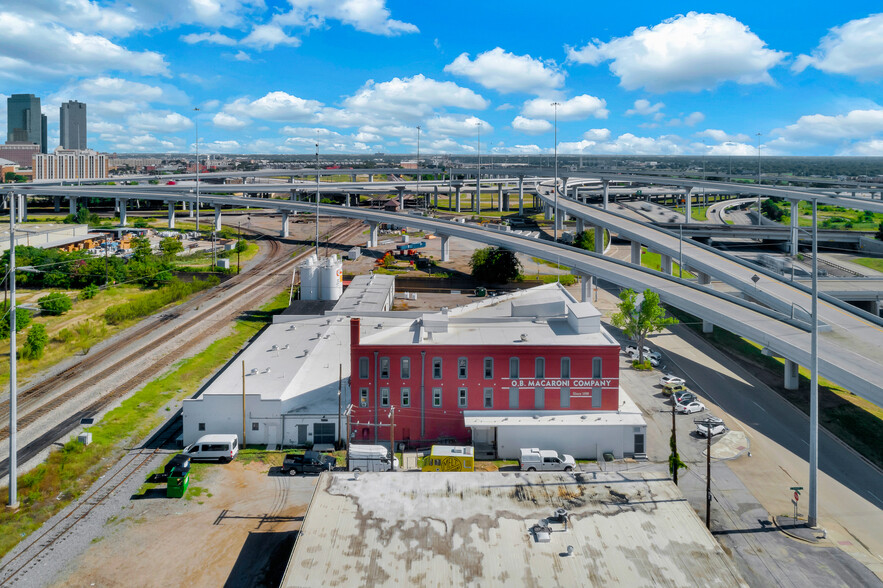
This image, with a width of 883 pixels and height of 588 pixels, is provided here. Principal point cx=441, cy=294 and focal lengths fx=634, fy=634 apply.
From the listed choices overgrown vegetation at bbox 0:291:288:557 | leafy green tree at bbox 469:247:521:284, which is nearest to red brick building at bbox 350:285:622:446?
overgrown vegetation at bbox 0:291:288:557

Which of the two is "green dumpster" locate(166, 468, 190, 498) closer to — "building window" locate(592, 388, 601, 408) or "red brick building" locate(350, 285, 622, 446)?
"red brick building" locate(350, 285, 622, 446)

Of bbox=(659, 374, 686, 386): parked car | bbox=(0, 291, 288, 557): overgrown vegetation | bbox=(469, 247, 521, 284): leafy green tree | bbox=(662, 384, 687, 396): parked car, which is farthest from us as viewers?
bbox=(469, 247, 521, 284): leafy green tree

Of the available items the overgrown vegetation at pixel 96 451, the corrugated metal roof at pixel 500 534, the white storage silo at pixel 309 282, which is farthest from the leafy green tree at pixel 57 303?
the corrugated metal roof at pixel 500 534

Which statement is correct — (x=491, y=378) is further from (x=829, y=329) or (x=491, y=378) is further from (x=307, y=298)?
(x=307, y=298)

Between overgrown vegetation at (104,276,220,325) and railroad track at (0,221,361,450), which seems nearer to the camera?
railroad track at (0,221,361,450)

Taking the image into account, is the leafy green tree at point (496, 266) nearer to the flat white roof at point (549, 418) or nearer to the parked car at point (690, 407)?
the parked car at point (690, 407)

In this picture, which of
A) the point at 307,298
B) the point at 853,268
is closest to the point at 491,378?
the point at 307,298

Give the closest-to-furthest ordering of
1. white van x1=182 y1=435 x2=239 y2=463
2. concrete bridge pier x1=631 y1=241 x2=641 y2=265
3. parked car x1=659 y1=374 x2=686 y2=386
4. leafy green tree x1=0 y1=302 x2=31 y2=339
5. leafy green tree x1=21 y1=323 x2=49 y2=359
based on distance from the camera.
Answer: white van x1=182 y1=435 x2=239 y2=463 → parked car x1=659 y1=374 x2=686 y2=386 → leafy green tree x1=21 y1=323 x2=49 y2=359 → leafy green tree x1=0 y1=302 x2=31 y2=339 → concrete bridge pier x1=631 y1=241 x2=641 y2=265

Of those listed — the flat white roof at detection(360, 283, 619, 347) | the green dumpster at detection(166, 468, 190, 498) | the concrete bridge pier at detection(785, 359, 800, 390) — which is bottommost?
the green dumpster at detection(166, 468, 190, 498)

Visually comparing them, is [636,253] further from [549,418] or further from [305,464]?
[305,464]
